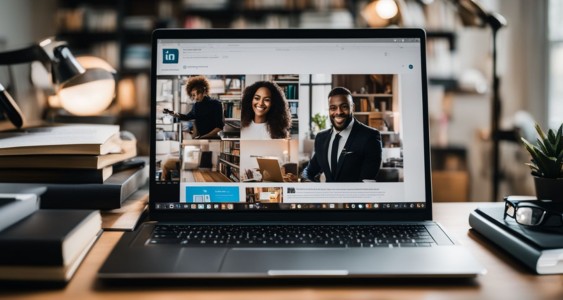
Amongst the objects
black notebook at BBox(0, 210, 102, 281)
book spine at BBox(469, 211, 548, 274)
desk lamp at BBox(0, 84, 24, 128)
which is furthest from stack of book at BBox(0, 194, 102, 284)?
book spine at BBox(469, 211, 548, 274)

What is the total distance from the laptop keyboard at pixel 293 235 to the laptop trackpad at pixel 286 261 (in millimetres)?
29

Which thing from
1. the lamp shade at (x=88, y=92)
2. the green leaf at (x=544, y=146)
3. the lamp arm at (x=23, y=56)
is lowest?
the green leaf at (x=544, y=146)

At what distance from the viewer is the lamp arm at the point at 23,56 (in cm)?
99

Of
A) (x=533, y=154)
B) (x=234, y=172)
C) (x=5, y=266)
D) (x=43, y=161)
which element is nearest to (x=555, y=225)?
(x=533, y=154)

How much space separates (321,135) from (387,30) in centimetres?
23

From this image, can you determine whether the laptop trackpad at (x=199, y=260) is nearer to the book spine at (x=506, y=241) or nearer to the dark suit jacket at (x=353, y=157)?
the dark suit jacket at (x=353, y=157)

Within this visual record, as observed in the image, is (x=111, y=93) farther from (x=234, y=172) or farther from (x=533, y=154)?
(x=533, y=154)

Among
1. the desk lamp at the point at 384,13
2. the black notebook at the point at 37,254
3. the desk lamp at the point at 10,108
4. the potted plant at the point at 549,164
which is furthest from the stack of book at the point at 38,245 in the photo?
the desk lamp at the point at 384,13

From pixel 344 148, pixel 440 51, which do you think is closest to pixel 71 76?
pixel 344 148

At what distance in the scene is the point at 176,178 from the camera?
0.84m

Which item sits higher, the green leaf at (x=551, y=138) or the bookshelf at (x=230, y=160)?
the green leaf at (x=551, y=138)

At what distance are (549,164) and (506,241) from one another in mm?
213

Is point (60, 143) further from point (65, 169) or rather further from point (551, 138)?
point (551, 138)

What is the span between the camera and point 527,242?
67cm
